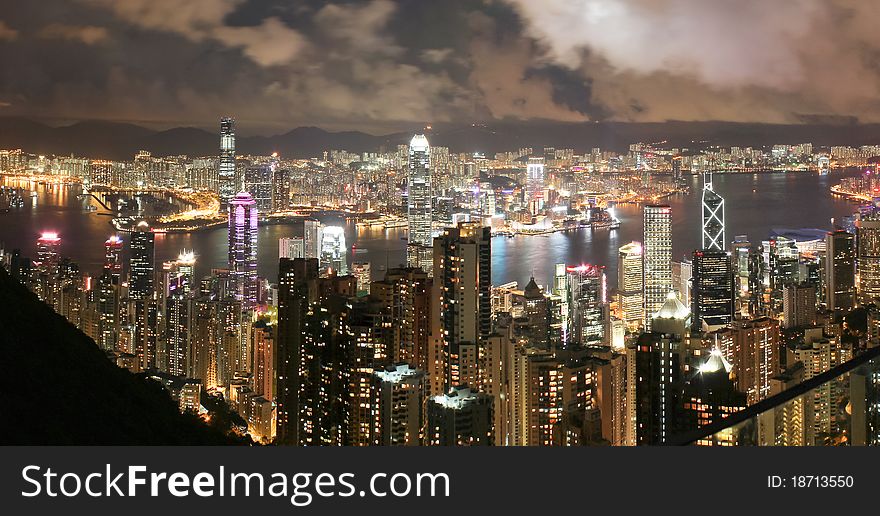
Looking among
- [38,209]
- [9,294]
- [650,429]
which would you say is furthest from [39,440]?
[38,209]


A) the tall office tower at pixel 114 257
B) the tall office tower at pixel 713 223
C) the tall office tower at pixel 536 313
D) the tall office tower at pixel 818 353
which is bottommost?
the tall office tower at pixel 818 353

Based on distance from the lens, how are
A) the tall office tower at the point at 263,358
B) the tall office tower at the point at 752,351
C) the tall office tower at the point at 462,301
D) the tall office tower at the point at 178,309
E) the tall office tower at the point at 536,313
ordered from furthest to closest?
the tall office tower at the point at 178,309, the tall office tower at the point at 536,313, the tall office tower at the point at 263,358, the tall office tower at the point at 462,301, the tall office tower at the point at 752,351

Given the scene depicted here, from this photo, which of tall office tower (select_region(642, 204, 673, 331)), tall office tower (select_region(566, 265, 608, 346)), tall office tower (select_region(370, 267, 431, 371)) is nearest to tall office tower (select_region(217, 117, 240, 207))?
tall office tower (select_region(370, 267, 431, 371))

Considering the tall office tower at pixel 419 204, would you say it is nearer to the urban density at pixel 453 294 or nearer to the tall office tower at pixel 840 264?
the urban density at pixel 453 294

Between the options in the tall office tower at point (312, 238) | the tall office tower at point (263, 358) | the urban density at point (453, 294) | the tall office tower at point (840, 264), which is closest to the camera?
the urban density at point (453, 294)

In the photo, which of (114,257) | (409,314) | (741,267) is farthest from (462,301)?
(114,257)

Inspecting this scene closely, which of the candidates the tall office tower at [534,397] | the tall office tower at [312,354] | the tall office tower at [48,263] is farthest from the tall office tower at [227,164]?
the tall office tower at [534,397]

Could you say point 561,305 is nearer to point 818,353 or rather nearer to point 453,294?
point 453,294
